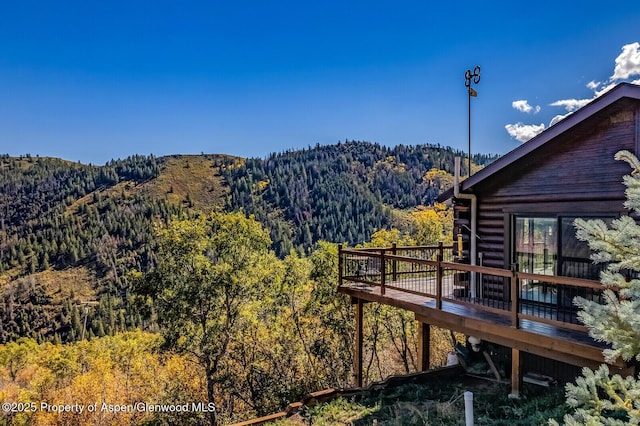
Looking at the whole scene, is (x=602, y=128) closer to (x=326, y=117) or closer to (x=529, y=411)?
(x=529, y=411)

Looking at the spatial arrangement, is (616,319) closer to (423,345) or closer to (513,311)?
(513,311)

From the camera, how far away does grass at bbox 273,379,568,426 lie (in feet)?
20.4

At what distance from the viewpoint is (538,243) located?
25.1 ft

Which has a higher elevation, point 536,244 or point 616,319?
point 536,244

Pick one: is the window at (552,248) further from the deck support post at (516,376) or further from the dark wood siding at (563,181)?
the deck support post at (516,376)

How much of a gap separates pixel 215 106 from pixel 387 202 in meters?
55.5

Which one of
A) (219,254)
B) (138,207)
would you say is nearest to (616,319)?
(219,254)

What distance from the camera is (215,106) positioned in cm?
6425

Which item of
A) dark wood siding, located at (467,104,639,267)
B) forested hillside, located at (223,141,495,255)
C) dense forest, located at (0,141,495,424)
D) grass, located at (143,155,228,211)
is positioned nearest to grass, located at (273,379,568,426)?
dark wood siding, located at (467,104,639,267)

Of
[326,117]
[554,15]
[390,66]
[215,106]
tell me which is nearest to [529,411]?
[554,15]

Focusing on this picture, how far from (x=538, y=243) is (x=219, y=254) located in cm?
970

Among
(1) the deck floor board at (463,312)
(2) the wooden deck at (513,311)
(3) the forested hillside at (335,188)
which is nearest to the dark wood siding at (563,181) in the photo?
(2) the wooden deck at (513,311)

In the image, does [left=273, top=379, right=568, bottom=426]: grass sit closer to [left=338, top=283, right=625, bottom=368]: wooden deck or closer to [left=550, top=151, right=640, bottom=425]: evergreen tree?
[left=338, top=283, right=625, bottom=368]: wooden deck

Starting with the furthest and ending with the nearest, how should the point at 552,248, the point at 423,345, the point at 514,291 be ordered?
the point at 423,345
the point at 552,248
the point at 514,291
